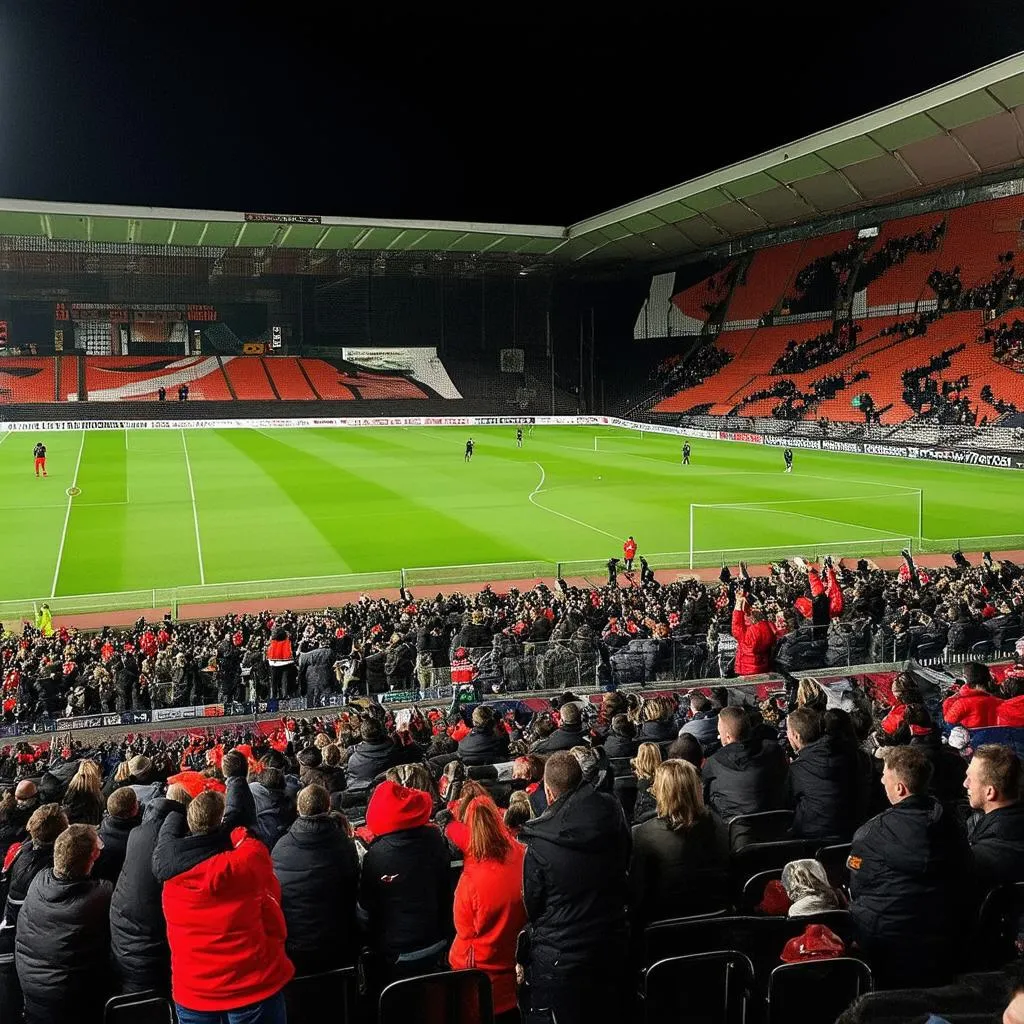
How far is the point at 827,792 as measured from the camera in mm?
6008

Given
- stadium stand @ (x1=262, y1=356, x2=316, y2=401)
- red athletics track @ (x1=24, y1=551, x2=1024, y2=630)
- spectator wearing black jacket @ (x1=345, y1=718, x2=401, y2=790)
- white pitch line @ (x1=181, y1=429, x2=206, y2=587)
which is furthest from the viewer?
stadium stand @ (x1=262, y1=356, x2=316, y2=401)

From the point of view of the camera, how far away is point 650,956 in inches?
186

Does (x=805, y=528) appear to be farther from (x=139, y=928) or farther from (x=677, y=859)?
(x=139, y=928)

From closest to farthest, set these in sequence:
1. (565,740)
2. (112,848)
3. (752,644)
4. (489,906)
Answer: (489,906) → (112,848) → (565,740) → (752,644)

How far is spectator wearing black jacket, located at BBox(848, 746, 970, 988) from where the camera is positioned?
15.0 ft

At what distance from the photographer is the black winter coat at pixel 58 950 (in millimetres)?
4594

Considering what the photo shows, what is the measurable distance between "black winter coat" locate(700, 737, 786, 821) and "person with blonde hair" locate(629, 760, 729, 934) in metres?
1.29

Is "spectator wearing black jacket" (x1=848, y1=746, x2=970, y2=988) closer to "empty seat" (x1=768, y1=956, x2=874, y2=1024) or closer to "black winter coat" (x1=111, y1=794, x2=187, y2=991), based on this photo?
"empty seat" (x1=768, y1=956, x2=874, y2=1024)

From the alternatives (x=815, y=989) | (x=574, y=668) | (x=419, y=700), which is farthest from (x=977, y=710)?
(x=419, y=700)

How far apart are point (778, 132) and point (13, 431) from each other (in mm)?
51697

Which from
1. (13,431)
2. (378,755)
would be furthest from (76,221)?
(378,755)

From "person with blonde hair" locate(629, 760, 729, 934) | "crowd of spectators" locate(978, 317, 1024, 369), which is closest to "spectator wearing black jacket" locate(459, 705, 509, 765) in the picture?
"person with blonde hair" locate(629, 760, 729, 934)

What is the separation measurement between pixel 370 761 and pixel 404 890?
2.80m

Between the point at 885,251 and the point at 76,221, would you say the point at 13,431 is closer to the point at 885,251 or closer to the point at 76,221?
the point at 76,221
